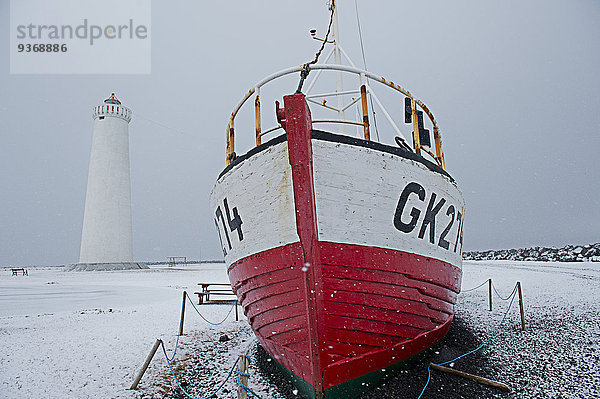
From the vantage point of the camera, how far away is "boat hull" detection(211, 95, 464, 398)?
11.2ft

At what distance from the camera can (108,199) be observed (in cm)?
2842

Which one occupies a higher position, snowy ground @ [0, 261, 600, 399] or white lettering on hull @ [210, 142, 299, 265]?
white lettering on hull @ [210, 142, 299, 265]

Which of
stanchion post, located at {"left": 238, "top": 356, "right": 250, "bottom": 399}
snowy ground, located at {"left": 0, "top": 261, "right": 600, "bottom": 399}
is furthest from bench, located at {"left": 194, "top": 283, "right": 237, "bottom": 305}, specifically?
stanchion post, located at {"left": 238, "top": 356, "right": 250, "bottom": 399}

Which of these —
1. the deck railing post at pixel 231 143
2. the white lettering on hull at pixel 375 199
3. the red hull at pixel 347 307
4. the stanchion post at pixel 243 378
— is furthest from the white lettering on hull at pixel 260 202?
the stanchion post at pixel 243 378

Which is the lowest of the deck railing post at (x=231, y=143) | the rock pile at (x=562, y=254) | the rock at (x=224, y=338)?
the rock pile at (x=562, y=254)

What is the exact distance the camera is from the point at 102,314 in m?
9.09

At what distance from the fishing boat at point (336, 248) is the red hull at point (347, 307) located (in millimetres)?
11

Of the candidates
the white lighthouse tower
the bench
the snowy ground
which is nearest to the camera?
the snowy ground

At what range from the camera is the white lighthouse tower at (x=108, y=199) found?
27938 mm

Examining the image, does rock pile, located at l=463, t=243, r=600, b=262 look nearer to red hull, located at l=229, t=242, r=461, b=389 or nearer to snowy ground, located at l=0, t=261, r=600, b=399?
snowy ground, located at l=0, t=261, r=600, b=399

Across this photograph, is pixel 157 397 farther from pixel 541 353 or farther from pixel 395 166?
pixel 541 353

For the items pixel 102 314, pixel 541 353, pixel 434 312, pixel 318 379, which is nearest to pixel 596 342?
pixel 541 353

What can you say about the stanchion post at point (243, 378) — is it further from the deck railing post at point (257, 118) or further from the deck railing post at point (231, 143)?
the deck railing post at point (231, 143)

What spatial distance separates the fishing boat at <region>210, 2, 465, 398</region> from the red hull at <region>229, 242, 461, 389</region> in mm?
11
